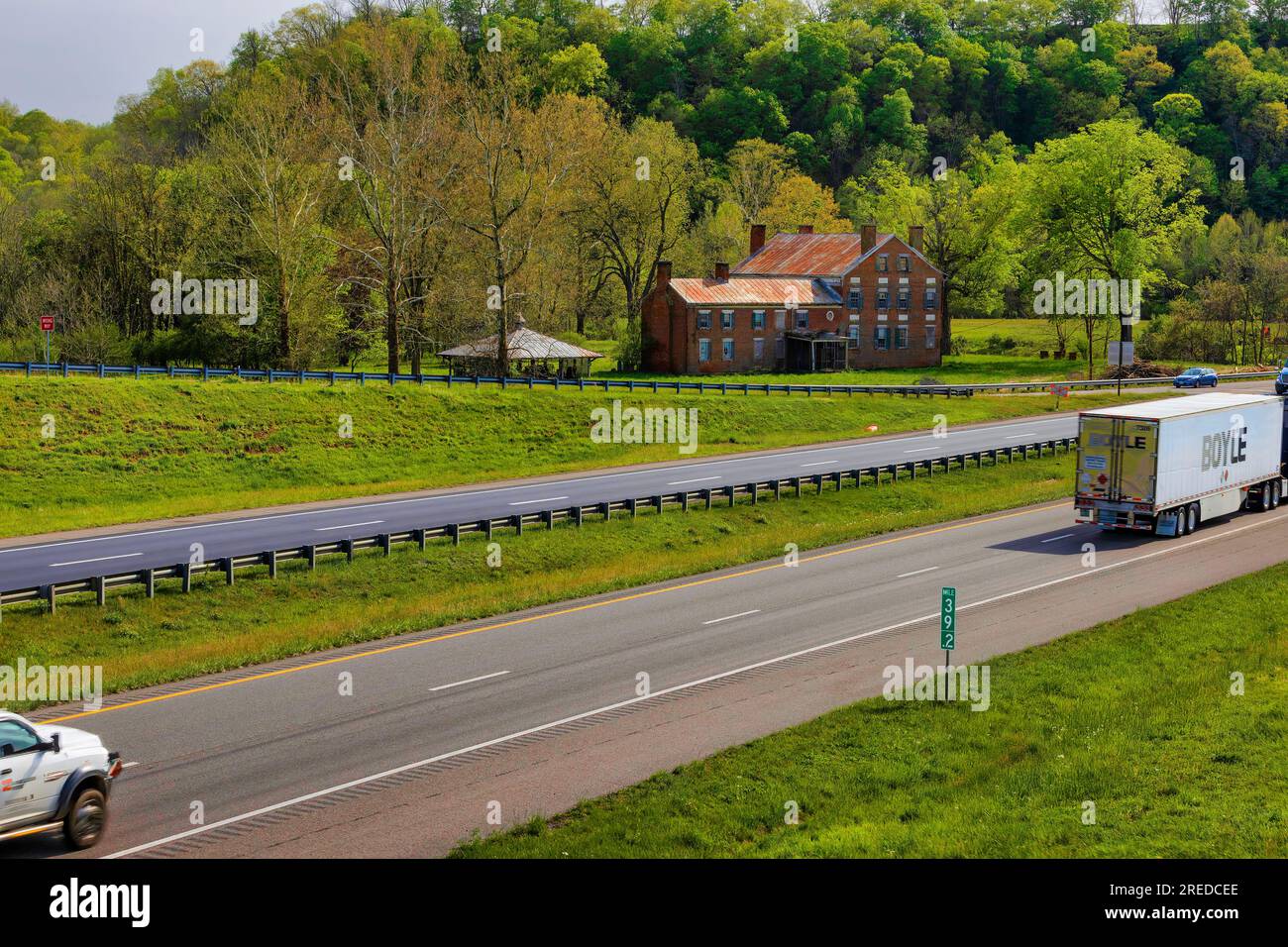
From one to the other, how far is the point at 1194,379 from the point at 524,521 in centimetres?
6137

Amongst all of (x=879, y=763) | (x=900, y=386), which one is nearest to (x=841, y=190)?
(x=900, y=386)

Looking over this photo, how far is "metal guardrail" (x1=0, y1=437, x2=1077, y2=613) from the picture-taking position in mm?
30641

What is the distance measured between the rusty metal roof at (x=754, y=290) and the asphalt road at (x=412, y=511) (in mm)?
29576

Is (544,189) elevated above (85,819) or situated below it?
above

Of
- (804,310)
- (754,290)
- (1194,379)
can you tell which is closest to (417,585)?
(754,290)

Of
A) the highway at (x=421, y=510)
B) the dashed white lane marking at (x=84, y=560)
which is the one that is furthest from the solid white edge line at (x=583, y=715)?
the dashed white lane marking at (x=84, y=560)

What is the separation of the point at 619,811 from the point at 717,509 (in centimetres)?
2947

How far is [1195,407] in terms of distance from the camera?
41719 mm

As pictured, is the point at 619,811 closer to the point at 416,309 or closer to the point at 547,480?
the point at 547,480

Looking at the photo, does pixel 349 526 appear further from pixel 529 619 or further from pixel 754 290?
pixel 754 290

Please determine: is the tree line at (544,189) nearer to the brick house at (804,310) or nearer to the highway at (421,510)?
the brick house at (804,310)

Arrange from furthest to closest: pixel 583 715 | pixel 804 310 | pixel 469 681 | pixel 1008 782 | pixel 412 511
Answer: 1. pixel 804 310
2. pixel 412 511
3. pixel 469 681
4. pixel 583 715
5. pixel 1008 782

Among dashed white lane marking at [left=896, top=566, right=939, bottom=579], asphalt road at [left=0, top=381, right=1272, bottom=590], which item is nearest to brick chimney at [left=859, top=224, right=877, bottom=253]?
asphalt road at [left=0, top=381, right=1272, bottom=590]

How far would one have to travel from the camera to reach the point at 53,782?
15.5 metres
